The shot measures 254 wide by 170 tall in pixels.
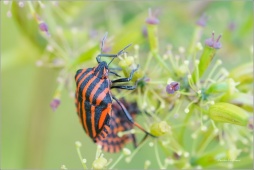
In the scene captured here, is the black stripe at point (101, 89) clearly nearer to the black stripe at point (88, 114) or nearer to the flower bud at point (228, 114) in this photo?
the black stripe at point (88, 114)

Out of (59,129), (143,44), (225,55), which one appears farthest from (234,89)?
(59,129)

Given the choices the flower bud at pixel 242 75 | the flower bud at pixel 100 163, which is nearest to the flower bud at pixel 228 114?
the flower bud at pixel 242 75

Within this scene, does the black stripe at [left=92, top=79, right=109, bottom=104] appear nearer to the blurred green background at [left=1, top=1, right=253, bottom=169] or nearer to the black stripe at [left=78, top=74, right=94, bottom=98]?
the black stripe at [left=78, top=74, right=94, bottom=98]

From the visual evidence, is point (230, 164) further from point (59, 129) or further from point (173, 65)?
point (59, 129)

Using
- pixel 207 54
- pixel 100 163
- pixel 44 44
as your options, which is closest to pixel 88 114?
pixel 100 163

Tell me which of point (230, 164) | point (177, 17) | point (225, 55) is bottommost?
point (230, 164)

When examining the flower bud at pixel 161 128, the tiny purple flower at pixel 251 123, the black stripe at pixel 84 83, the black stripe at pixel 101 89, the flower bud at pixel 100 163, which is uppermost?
the black stripe at pixel 84 83

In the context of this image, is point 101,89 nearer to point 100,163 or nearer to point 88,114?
point 88,114
